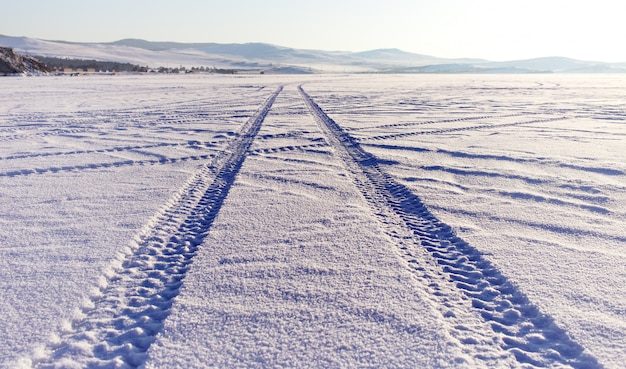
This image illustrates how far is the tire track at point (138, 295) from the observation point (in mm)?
2080

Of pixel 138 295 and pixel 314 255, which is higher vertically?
pixel 314 255

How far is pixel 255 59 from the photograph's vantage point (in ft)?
320

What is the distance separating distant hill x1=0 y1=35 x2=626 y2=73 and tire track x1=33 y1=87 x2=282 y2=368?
164 feet

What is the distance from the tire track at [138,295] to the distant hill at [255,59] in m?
50.1

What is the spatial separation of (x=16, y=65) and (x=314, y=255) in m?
30.6

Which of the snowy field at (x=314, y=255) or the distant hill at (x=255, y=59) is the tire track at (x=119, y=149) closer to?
the snowy field at (x=314, y=255)

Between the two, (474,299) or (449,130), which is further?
(449,130)

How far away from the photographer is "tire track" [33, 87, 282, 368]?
208 cm

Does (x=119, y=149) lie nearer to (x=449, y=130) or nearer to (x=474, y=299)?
(x=449, y=130)

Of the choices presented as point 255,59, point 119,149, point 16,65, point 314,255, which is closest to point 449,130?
point 119,149

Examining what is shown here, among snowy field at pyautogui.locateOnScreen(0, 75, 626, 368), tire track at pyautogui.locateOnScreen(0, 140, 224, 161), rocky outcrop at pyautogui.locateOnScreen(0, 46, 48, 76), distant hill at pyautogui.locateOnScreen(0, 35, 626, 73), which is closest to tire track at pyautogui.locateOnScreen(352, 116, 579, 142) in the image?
snowy field at pyautogui.locateOnScreen(0, 75, 626, 368)

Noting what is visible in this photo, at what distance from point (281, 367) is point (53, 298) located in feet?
Answer: 4.63

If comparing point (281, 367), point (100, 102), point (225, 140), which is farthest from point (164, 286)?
point (100, 102)

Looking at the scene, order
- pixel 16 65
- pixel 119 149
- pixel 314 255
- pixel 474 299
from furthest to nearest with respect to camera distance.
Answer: pixel 16 65
pixel 119 149
pixel 314 255
pixel 474 299
